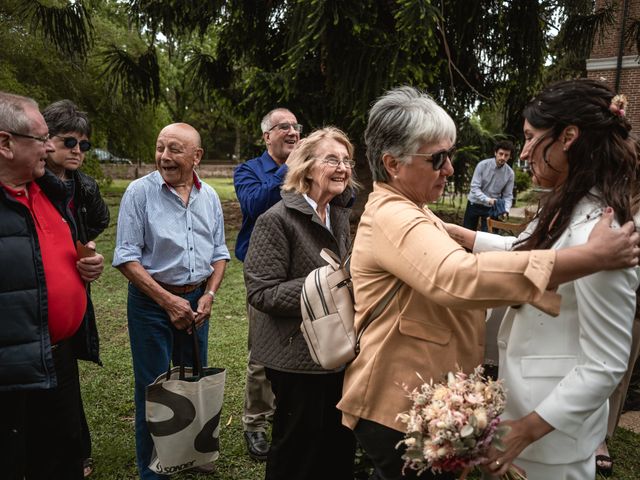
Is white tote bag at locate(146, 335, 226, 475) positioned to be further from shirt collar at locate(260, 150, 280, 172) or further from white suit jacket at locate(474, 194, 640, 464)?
white suit jacket at locate(474, 194, 640, 464)

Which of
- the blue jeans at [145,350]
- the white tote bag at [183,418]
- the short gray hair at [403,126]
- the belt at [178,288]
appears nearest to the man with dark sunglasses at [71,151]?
the blue jeans at [145,350]

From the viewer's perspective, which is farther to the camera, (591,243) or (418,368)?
(418,368)

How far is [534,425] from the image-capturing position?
1471 millimetres

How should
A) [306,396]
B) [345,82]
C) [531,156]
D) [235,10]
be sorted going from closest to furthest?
1. [531,156]
2. [306,396]
3. [345,82]
4. [235,10]

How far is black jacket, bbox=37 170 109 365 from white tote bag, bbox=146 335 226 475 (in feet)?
1.40

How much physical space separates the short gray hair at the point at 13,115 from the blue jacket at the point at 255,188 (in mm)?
1602

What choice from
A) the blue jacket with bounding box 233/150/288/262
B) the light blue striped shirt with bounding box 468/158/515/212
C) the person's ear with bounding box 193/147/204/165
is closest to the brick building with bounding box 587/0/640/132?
the light blue striped shirt with bounding box 468/158/515/212

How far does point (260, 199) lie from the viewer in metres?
3.52

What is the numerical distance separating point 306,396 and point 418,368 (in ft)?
3.41

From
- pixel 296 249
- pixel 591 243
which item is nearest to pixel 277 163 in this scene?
pixel 296 249

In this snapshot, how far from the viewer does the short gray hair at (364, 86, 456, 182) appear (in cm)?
163

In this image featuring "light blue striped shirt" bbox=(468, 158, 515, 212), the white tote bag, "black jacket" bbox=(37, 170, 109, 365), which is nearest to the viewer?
"black jacket" bbox=(37, 170, 109, 365)

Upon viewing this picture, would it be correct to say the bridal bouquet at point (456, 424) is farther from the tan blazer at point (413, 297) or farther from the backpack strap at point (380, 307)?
the backpack strap at point (380, 307)

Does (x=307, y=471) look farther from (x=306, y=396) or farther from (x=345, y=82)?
(x=345, y=82)
